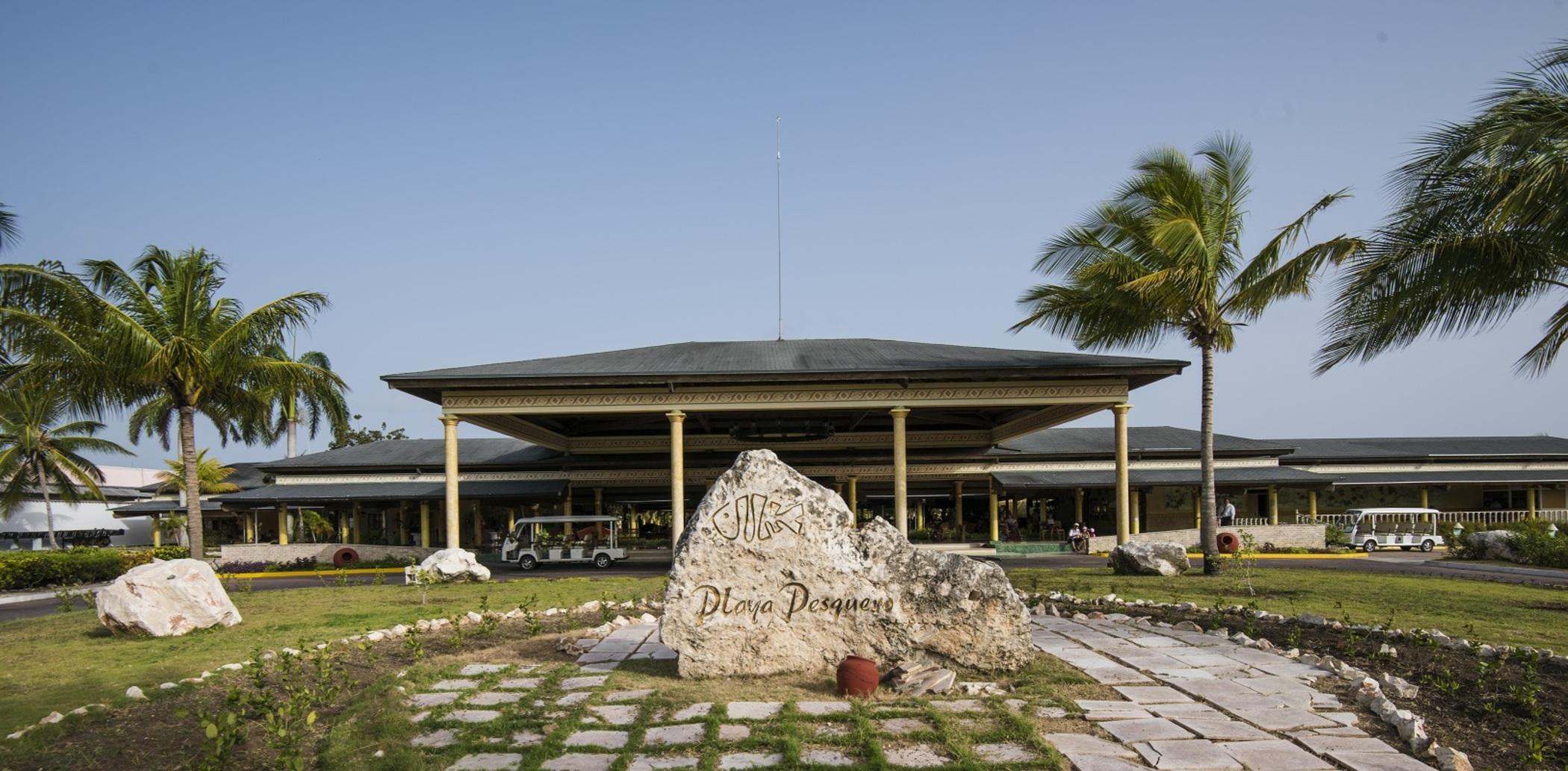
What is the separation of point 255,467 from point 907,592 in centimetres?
4561

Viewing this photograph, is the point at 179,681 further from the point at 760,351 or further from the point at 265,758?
the point at 760,351

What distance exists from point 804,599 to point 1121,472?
17.5 meters

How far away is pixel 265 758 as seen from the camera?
5777 millimetres

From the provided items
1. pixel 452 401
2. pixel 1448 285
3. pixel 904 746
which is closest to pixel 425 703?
pixel 904 746

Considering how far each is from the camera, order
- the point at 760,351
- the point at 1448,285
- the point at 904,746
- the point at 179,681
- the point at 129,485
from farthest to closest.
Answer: the point at 129,485, the point at 760,351, the point at 1448,285, the point at 179,681, the point at 904,746

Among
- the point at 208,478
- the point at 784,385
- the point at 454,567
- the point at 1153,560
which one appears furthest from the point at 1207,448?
the point at 208,478

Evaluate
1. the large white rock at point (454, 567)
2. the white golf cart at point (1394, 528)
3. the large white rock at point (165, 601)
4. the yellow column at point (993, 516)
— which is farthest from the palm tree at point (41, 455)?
the white golf cart at point (1394, 528)

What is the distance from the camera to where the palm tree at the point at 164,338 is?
687 inches

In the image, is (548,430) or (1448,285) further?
(548,430)

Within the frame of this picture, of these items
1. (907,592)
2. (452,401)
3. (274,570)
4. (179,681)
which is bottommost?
(274,570)

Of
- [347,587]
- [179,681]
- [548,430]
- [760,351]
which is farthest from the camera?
[548,430]

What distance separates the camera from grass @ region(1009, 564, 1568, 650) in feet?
34.3

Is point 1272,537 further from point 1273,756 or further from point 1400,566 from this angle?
point 1273,756

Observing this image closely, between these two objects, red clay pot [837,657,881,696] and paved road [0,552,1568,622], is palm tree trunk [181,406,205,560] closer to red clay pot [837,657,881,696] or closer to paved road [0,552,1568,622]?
paved road [0,552,1568,622]
